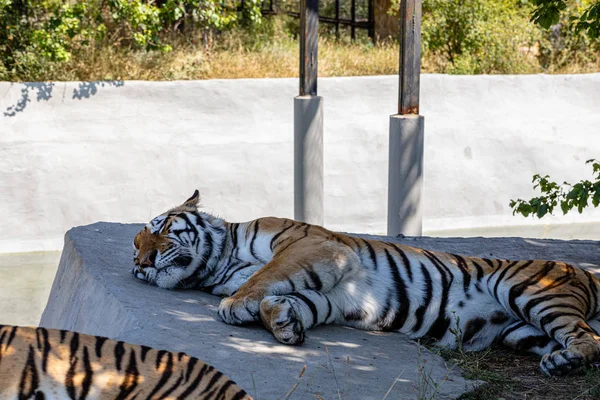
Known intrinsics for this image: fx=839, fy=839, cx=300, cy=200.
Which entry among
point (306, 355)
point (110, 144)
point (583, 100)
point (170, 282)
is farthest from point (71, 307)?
point (583, 100)

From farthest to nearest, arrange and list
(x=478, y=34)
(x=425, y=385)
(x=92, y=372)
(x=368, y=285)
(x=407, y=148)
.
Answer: (x=478, y=34)
(x=407, y=148)
(x=368, y=285)
(x=425, y=385)
(x=92, y=372)

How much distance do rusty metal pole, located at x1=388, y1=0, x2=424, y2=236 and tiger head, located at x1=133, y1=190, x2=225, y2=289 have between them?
11.0ft

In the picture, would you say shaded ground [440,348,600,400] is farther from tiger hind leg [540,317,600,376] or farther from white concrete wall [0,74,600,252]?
white concrete wall [0,74,600,252]

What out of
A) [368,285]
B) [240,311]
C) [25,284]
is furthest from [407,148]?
[25,284]

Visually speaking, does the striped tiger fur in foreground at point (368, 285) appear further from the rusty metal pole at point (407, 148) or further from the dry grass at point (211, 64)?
the dry grass at point (211, 64)

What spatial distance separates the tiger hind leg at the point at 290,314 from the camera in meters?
3.49

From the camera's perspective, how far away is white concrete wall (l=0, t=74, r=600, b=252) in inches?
397

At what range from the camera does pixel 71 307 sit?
4.48 meters

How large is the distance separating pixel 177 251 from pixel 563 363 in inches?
72.9

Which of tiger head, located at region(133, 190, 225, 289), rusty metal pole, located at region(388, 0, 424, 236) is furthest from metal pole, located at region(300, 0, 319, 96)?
tiger head, located at region(133, 190, 225, 289)

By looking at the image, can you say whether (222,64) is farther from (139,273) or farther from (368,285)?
(368,285)

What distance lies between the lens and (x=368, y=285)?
3957 millimetres

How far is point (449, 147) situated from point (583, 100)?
7.10 feet

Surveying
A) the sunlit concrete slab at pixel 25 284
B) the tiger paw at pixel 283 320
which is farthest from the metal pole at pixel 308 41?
the tiger paw at pixel 283 320
